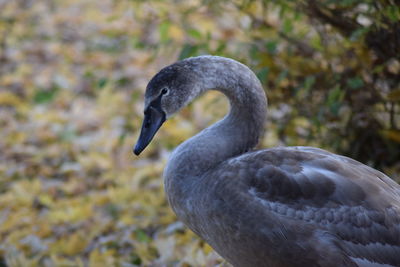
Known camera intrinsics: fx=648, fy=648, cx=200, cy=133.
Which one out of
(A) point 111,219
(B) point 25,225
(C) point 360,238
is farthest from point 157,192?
(C) point 360,238

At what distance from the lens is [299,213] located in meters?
2.67

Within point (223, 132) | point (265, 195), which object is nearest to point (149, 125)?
point (223, 132)

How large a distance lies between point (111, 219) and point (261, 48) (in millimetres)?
1687

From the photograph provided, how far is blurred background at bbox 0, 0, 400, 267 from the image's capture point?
3.82 metres

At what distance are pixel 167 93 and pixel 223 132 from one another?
335mm

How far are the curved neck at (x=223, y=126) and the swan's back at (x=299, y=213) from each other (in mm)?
156

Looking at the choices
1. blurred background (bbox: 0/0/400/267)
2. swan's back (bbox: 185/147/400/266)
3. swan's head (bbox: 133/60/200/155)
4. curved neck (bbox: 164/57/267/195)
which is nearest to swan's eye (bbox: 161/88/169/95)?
swan's head (bbox: 133/60/200/155)

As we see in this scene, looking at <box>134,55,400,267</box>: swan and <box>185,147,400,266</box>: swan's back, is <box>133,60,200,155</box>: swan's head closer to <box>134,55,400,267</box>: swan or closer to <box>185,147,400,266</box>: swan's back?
<box>134,55,400,267</box>: swan

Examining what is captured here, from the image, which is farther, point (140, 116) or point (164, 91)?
point (140, 116)

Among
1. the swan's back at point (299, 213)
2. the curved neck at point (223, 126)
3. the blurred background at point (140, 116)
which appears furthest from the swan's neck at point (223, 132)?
the blurred background at point (140, 116)

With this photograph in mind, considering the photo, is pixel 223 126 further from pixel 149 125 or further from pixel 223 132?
pixel 149 125

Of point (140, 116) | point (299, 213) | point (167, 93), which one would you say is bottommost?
point (140, 116)

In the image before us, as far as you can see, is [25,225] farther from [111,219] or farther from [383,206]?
[383,206]

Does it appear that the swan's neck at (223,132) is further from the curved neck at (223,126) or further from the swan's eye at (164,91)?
the swan's eye at (164,91)
